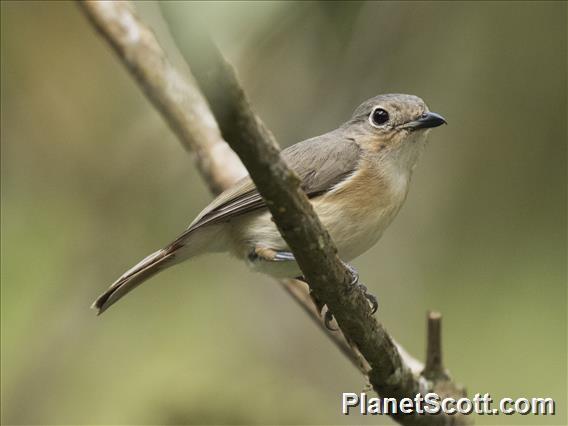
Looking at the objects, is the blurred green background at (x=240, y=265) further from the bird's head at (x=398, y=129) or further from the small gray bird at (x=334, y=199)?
the small gray bird at (x=334, y=199)

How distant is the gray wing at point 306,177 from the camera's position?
371 centimetres

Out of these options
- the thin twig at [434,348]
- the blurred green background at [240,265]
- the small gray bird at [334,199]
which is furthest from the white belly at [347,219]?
the blurred green background at [240,265]

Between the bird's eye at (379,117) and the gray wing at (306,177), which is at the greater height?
the bird's eye at (379,117)

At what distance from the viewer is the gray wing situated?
3.71 metres

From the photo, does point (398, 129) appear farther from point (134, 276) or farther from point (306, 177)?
point (134, 276)

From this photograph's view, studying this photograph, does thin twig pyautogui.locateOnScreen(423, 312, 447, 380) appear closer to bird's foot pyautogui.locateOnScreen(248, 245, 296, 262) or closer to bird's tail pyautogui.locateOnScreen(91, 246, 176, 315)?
bird's foot pyautogui.locateOnScreen(248, 245, 296, 262)

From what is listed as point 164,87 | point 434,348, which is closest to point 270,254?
point 434,348

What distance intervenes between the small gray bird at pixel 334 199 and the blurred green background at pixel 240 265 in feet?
3.00

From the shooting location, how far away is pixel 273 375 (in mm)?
4918

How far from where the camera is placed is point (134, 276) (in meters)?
3.82

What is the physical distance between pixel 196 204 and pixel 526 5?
9.55 feet

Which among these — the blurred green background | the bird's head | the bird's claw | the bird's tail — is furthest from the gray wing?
the blurred green background

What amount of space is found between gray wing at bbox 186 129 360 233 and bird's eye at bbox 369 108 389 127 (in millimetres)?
169

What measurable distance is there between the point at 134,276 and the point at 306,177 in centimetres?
97
